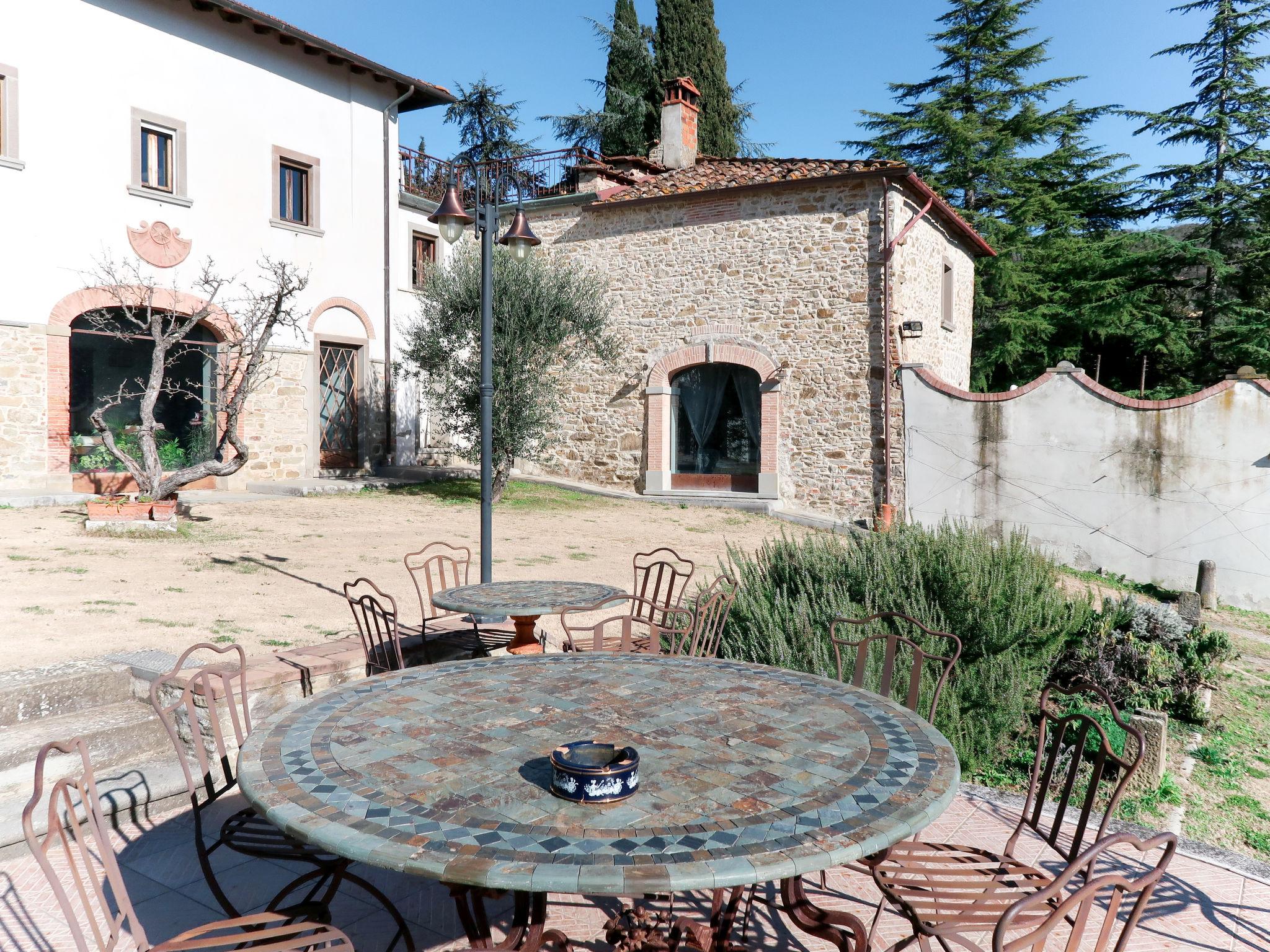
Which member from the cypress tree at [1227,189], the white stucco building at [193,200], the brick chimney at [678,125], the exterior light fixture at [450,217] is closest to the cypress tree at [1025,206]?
the cypress tree at [1227,189]

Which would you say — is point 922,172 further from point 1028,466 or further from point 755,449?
point 1028,466

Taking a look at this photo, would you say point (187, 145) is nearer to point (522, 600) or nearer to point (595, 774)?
point (522, 600)

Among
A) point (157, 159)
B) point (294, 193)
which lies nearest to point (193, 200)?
point (157, 159)

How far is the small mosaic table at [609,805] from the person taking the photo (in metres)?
1.53

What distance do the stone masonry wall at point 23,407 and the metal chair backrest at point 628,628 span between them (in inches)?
322

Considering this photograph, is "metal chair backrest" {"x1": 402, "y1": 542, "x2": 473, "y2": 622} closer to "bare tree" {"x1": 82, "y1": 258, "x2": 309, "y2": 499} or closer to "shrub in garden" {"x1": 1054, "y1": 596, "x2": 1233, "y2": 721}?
"bare tree" {"x1": 82, "y1": 258, "x2": 309, "y2": 499}

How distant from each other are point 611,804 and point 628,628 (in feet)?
7.95

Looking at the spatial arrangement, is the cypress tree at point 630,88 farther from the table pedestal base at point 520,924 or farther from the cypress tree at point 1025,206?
the table pedestal base at point 520,924

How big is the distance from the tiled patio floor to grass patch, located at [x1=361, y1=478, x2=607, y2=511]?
30.2ft

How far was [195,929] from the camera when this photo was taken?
1.63m

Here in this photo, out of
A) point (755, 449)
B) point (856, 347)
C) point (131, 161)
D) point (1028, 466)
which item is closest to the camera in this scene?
point (1028, 466)

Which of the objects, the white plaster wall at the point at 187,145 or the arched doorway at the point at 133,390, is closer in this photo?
the white plaster wall at the point at 187,145

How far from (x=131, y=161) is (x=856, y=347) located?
9842 mm

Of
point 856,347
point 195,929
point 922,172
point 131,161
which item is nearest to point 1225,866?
point 195,929
